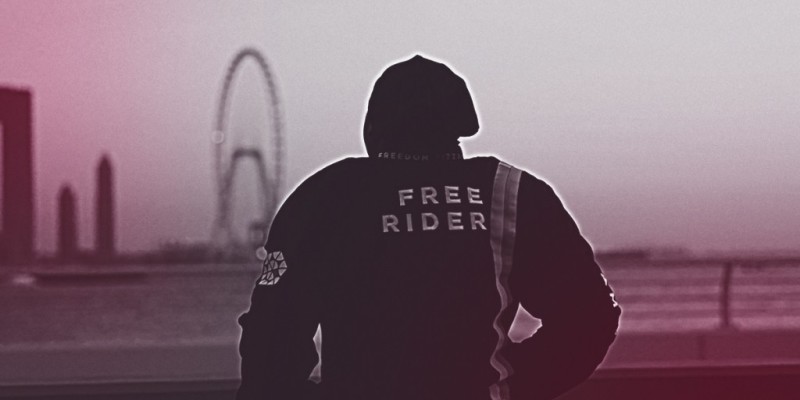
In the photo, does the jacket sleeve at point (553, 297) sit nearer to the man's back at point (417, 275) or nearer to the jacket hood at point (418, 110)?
the man's back at point (417, 275)

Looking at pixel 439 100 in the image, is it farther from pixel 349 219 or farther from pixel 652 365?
pixel 652 365

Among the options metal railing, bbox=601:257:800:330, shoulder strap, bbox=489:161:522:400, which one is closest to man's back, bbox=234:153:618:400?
shoulder strap, bbox=489:161:522:400

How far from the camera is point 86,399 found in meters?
7.34

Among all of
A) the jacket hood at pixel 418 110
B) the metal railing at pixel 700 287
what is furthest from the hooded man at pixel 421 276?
the metal railing at pixel 700 287

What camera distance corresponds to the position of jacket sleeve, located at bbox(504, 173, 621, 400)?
197cm

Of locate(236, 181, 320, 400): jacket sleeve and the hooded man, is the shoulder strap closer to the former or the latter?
the hooded man

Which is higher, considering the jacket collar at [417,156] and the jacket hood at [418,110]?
the jacket hood at [418,110]

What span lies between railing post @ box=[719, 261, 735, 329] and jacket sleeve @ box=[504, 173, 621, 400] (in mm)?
7424

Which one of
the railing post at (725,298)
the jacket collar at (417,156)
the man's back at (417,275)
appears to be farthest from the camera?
the railing post at (725,298)

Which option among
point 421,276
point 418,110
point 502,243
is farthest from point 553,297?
point 418,110

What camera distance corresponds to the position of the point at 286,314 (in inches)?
75.5

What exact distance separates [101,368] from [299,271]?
253 inches

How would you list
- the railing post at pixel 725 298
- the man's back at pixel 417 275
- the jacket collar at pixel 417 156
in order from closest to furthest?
1. the man's back at pixel 417 275
2. the jacket collar at pixel 417 156
3. the railing post at pixel 725 298

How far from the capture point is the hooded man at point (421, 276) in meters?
1.89
